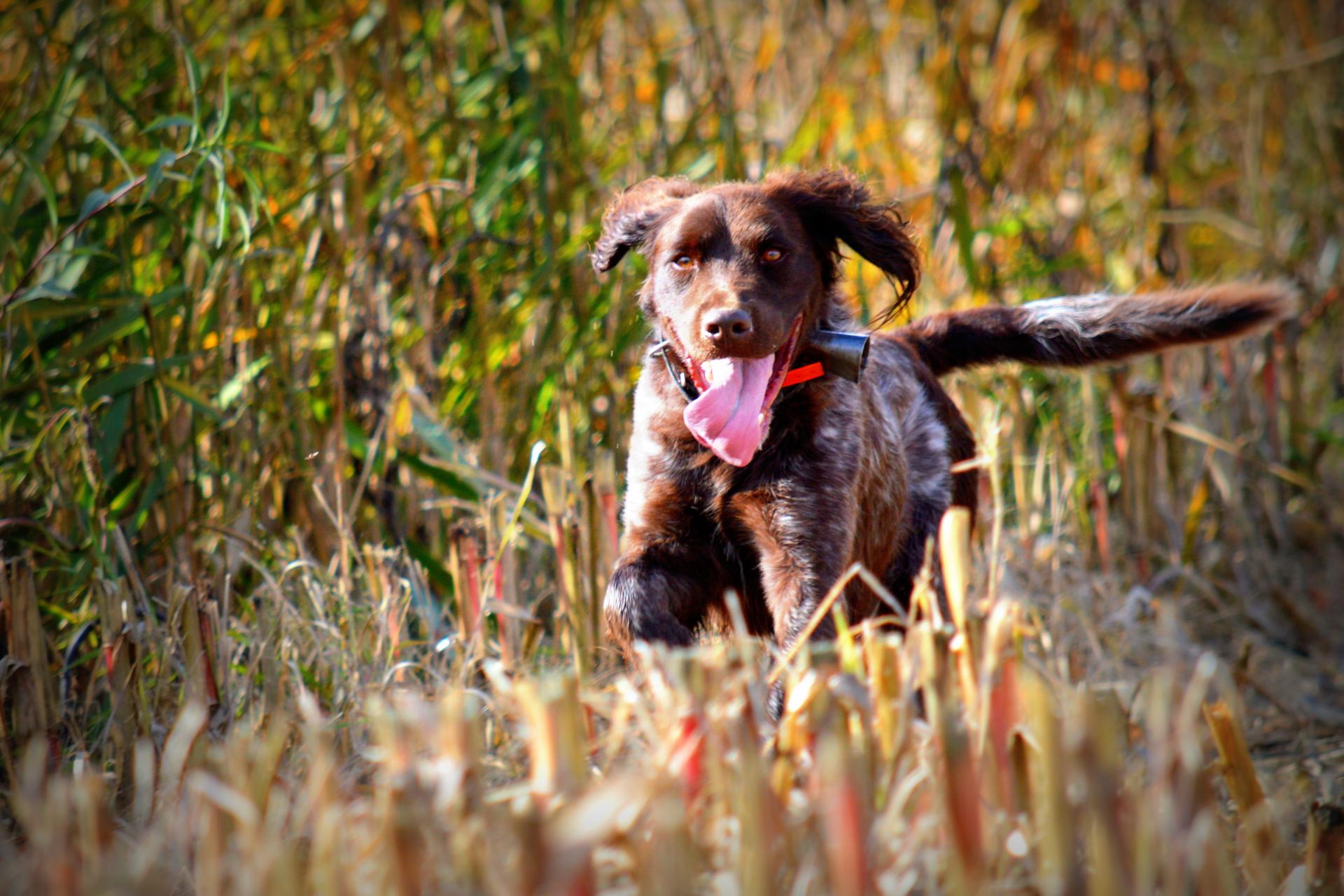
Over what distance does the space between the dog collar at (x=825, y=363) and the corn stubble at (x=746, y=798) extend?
2.88ft

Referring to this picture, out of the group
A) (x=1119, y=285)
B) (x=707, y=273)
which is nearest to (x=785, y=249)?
(x=707, y=273)

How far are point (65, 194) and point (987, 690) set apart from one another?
3.29 metres

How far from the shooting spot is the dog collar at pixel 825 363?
10.6 ft

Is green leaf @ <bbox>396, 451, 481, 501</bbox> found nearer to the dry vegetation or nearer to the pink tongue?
the dry vegetation

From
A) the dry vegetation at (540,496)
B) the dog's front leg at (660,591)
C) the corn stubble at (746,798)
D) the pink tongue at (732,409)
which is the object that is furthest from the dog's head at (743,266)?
the corn stubble at (746,798)

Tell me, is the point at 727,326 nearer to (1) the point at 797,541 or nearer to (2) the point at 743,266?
(2) the point at 743,266

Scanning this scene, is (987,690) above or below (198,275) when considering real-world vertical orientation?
below

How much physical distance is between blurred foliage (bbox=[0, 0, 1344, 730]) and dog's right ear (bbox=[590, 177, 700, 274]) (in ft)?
2.02

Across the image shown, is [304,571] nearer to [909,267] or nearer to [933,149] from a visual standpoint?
[909,267]

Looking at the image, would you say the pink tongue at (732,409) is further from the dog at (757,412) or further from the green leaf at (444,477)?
the green leaf at (444,477)

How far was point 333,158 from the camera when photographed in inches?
188

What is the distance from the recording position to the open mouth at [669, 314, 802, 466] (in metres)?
3.00

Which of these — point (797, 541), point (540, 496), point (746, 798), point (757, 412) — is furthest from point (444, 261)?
point (746, 798)

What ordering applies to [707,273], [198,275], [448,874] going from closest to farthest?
1. [448,874]
2. [707,273]
3. [198,275]
